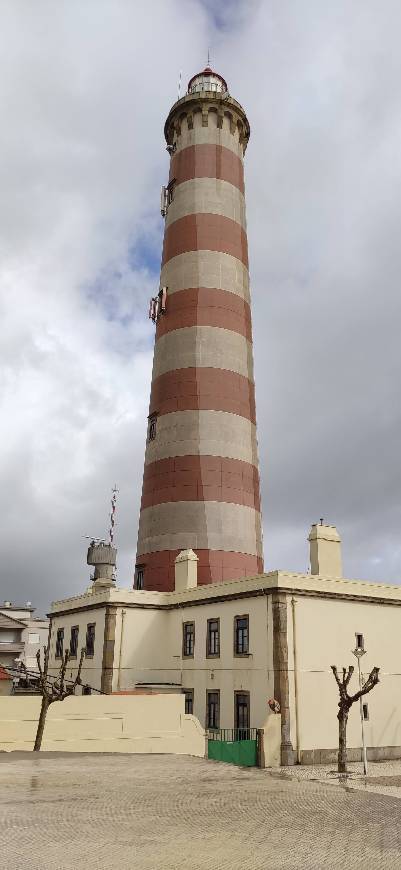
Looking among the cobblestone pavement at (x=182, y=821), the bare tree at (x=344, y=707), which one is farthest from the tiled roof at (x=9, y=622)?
the cobblestone pavement at (x=182, y=821)

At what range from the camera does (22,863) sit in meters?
11.1

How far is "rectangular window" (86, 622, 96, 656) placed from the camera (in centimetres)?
3722

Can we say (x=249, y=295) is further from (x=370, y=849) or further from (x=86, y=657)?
(x=370, y=849)

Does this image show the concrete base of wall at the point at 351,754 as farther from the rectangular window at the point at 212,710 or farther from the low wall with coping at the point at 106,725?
the rectangular window at the point at 212,710

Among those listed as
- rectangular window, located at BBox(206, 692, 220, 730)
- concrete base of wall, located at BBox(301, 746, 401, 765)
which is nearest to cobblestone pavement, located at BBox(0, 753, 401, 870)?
concrete base of wall, located at BBox(301, 746, 401, 765)

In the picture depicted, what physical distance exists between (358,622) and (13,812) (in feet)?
Answer: 63.7

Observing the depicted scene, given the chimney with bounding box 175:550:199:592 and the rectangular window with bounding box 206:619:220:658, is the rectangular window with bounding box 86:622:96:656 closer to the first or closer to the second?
the chimney with bounding box 175:550:199:592

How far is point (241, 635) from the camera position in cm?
3053

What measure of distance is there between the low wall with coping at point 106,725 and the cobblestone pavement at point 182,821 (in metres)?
3.66

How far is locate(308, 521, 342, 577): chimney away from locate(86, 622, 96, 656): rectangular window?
526 inches

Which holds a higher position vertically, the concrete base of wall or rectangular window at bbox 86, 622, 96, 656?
rectangular window at bbox 86, 622, 96, 656

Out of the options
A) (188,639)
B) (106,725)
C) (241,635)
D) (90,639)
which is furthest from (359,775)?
(90,639)

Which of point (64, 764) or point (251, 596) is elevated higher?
point (251, 596)

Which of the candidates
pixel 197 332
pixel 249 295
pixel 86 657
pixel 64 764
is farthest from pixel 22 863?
pixel 249 295
